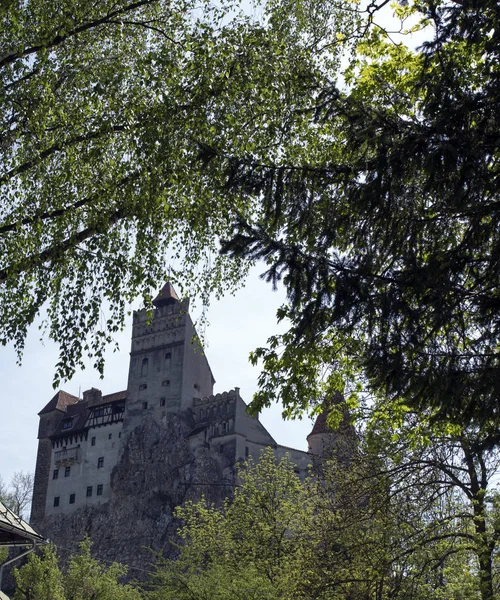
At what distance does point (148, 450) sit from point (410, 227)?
172ft

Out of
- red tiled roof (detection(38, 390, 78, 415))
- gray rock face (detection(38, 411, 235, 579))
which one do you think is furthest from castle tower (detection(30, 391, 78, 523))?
gray rock face (detection(38, 411, 235, 579))

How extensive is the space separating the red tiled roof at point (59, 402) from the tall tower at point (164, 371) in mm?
11619

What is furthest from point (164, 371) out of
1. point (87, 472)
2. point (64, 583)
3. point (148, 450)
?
point (64, 583)

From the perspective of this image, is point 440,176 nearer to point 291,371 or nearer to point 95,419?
point 291,371

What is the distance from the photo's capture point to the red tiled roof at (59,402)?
71.6m

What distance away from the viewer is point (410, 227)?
8688 millimetres

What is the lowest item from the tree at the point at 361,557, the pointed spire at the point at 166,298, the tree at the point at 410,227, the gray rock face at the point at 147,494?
the tree at the point at 361,557

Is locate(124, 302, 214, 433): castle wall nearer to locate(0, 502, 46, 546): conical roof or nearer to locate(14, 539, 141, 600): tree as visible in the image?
locate(14, 539, 141, 600): tree

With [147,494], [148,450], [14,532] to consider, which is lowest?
[14,532]

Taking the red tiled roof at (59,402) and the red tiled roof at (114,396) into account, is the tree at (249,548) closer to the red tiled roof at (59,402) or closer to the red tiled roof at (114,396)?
the red tiled roof at (114,396)

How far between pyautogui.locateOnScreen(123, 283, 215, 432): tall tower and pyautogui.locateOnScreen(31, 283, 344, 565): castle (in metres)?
0.09

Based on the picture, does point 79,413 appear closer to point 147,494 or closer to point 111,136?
point 147,494

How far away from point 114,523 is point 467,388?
175 feet

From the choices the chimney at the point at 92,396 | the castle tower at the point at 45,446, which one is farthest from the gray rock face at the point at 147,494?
the chimney at the point at 92,396
